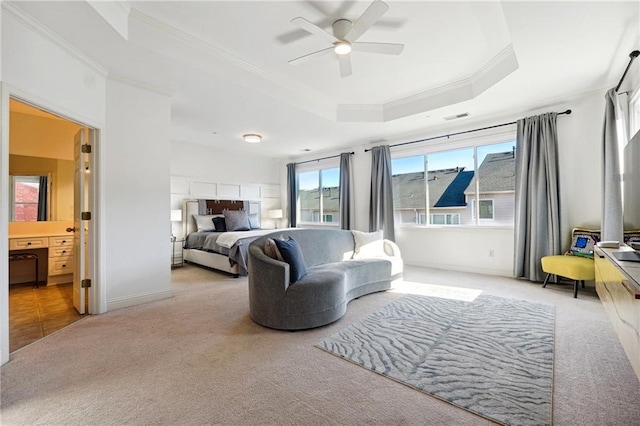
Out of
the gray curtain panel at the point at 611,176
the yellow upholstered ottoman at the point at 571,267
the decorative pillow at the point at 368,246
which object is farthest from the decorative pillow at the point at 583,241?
the decorative pillow at the point at 368,246

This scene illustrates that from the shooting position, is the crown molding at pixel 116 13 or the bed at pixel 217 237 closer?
the crown molding at pixel 116 13

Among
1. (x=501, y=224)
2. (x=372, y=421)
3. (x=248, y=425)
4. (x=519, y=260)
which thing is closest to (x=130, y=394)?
(x=248, y=425)

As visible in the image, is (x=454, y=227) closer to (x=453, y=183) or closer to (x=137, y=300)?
(x=453, y=183)

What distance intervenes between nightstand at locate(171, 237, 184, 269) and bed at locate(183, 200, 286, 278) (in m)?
0.10

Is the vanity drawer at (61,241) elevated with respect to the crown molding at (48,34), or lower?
lower

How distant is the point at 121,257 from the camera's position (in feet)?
10.5

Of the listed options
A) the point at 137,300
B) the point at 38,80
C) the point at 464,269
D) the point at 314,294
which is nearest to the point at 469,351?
the point at 314,294

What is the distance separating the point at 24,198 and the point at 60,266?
1234 mm

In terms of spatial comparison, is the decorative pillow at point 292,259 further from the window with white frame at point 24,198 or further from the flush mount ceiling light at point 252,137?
A: the window with white frame at point 24,198

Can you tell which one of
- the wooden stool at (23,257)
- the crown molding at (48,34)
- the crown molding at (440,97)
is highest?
the crown molding at (440,97)

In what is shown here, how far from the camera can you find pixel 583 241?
146 inches

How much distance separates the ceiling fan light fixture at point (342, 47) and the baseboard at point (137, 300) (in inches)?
136

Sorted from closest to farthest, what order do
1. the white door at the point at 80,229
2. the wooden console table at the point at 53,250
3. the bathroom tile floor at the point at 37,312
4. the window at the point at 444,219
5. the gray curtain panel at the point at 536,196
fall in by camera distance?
the bathroom tile floor at the point at 37,312 → the white door at the point at 80,229 → the gray curtain panel at the point at 536,196 → the wooden console table at the point at 53,250 → the window at the point at 444,219

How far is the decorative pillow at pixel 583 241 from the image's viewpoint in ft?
11.9
